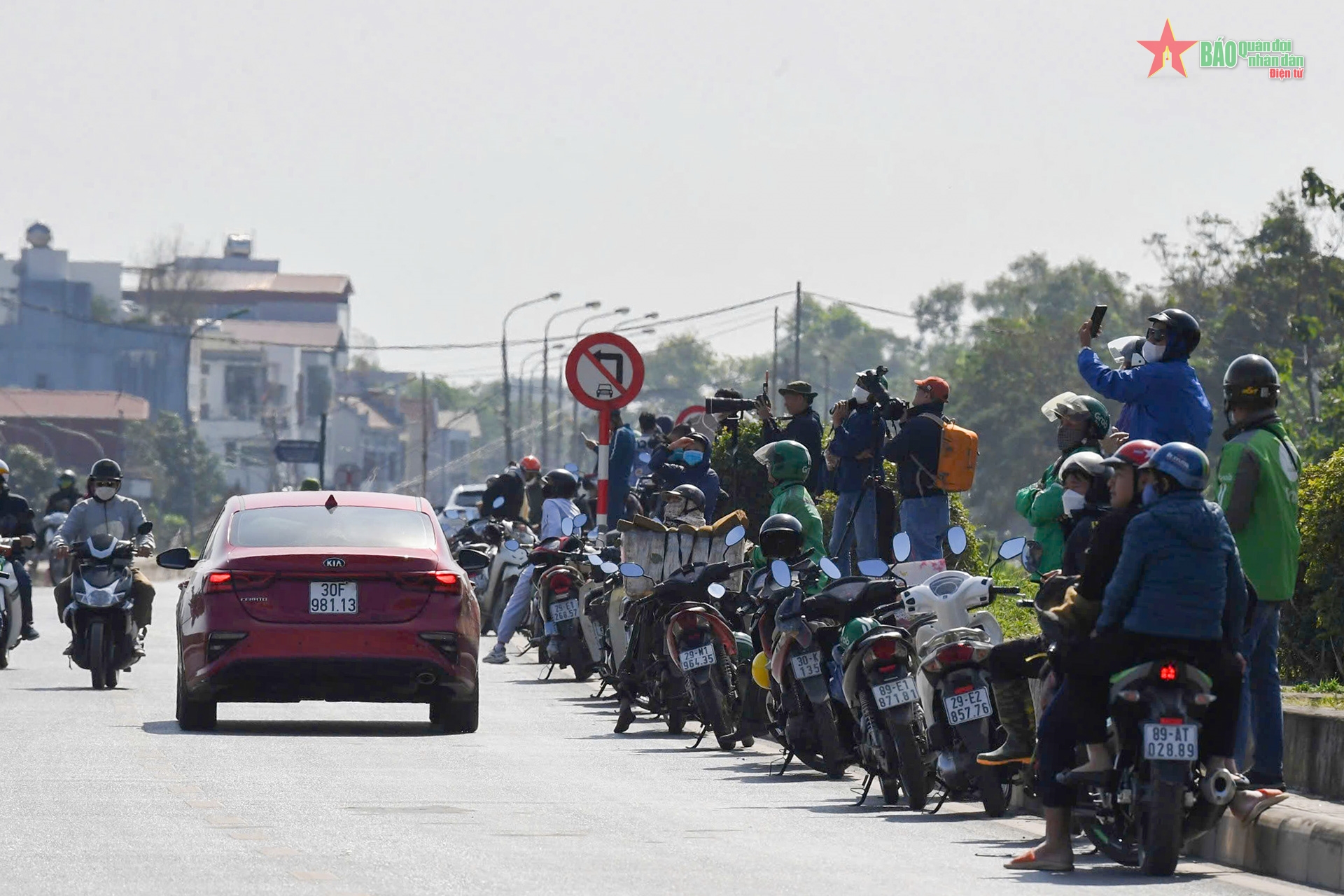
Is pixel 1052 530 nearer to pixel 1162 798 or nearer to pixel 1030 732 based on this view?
pixel 1030 732

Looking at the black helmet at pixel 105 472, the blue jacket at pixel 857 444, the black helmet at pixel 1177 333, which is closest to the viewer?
the black helmet at pixel 1177 333

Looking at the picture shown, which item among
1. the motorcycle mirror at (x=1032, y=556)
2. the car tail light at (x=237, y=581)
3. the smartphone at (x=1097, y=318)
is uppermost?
the smartphone at (x=1097, y=318)

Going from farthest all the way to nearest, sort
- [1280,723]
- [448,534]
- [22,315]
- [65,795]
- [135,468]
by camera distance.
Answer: [22,315] < [135,468] < [448,534] < [65,795] < [1280,723]

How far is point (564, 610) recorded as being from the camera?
66.4ft

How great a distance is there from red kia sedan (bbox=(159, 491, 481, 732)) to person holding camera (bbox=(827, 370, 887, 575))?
3359 mm

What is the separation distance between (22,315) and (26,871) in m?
120

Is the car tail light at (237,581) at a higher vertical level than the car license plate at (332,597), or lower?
higher

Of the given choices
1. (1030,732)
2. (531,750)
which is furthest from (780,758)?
(1030,732)

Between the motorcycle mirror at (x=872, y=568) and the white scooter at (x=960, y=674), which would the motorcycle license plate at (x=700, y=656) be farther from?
the white scooter at (x=960, y=674)

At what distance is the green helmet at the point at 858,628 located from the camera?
1203 cm

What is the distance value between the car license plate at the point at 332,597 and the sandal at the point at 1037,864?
652 centimetres

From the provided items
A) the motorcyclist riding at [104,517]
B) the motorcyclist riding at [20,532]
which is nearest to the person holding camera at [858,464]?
the motorcyclist riding at [104,517]

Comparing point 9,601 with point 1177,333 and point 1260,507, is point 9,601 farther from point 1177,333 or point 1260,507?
point 1260,507

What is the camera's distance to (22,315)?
125125 millimetres
